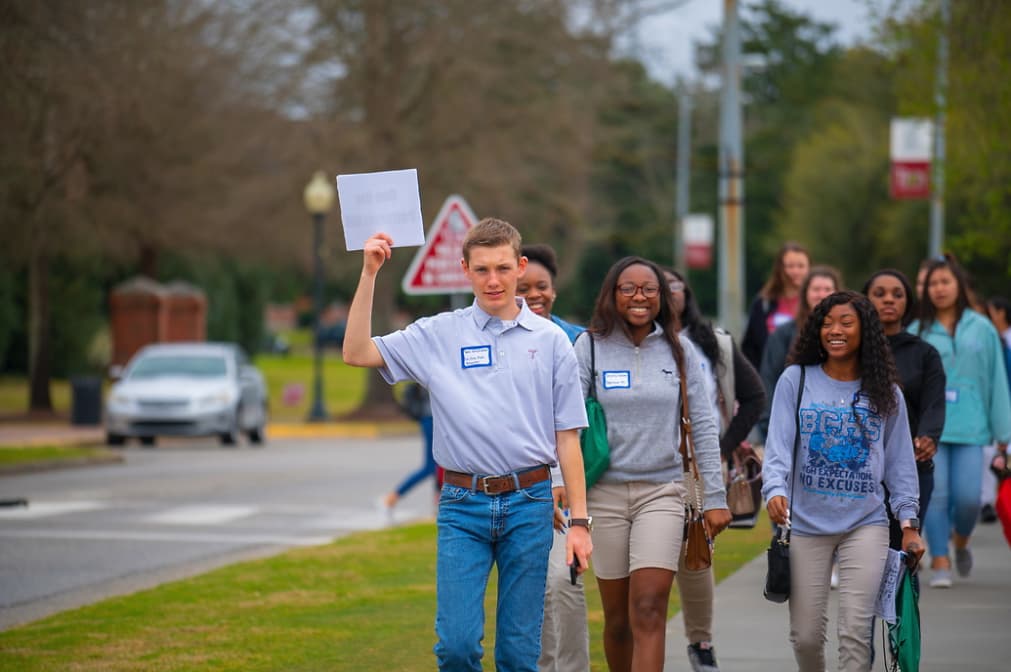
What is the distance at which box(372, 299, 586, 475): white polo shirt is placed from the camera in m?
5.48

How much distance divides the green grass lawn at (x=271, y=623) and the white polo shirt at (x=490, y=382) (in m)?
2.38

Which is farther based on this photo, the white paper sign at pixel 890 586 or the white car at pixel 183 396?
the white car at pixel 183 396

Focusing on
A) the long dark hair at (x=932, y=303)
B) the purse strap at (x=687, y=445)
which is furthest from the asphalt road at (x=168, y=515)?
the long dark hair at (x=932, y=303)

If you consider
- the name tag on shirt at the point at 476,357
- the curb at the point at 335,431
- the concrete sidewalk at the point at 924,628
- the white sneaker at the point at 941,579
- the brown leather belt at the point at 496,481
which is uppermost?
the name tag on shirt at the point at 476,357

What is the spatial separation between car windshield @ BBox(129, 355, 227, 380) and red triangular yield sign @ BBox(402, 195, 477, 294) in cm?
1159

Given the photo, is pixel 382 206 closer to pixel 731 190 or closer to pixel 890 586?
pixel 890 586

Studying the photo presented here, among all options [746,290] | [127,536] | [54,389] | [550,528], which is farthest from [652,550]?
[746,290]

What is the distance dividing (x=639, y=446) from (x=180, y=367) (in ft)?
67.9

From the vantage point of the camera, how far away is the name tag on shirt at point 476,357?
5527mm

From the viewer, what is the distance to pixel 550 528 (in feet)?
18.3

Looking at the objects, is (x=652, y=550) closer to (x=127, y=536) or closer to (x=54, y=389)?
(x=127, y=536)

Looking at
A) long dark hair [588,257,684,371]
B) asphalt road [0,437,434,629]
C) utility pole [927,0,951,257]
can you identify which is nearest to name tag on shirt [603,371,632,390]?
long dark hair [588,257,684,371]

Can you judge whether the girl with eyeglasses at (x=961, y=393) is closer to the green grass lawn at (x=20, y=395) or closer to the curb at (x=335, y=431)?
the curb at (x=335, y=431)

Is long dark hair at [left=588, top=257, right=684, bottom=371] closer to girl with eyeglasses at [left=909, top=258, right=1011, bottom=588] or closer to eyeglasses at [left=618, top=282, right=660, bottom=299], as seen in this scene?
eyeglasses at [left=618, top=282, right=660, bottom=299]
